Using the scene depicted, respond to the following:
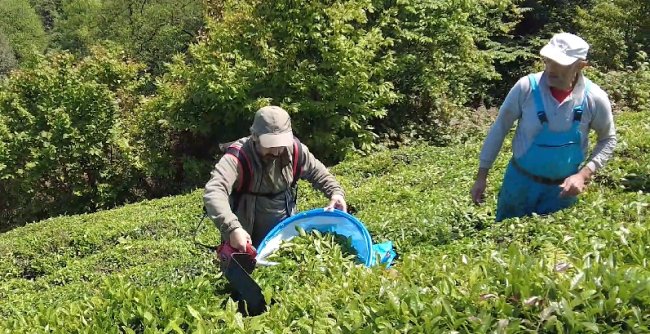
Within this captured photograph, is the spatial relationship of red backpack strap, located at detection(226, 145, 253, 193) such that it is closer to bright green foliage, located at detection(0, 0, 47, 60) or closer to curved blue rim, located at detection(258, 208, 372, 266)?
curved blue rim, located at detection(258, 208, 372, 266)

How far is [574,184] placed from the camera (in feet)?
13.6

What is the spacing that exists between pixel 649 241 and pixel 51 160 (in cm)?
1502

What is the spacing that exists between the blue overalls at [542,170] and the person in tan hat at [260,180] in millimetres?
1227

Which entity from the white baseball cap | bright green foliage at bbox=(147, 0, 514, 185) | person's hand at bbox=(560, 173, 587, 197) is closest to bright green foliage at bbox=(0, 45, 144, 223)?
bright green foliage at bbox=(147, 0, 514, 185)

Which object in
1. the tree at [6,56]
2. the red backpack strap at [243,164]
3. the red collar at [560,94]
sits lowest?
the tree at [6,56]

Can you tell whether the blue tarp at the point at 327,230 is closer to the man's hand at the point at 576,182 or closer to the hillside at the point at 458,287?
the hillside at the point at 458,287

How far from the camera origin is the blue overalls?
410cm

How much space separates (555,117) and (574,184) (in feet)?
1.55

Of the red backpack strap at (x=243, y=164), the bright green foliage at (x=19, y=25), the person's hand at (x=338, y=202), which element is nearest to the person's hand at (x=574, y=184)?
the person's hand at (x=338, y=202)

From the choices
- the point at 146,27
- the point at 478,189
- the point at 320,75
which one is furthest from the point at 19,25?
the point at 478,189

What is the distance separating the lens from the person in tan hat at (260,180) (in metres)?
3.97

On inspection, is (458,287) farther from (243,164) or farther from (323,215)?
(243,164)

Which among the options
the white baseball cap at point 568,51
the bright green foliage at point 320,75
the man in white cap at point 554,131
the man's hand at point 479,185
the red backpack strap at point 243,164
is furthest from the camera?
the bright green foliage at point 320,75

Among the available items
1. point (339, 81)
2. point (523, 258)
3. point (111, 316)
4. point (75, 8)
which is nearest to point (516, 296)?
point (523, 258)
